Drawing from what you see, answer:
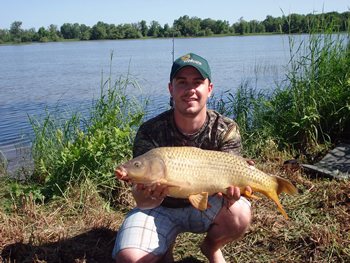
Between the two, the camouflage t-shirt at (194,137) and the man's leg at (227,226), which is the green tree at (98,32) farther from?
the man's leg at (227,226)

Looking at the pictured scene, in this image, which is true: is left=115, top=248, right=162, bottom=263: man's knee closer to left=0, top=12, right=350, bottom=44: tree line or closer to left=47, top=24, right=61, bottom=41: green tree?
left=0, top=12, right=350, bottom=44: tree line

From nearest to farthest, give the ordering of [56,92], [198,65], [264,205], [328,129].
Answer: [198,65] < [264,205] < [328,129] < [56,92]

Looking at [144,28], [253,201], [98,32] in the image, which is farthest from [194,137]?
[144,28]

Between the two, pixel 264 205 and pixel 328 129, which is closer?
pixel 264 205

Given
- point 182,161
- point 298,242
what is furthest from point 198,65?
point 298,242

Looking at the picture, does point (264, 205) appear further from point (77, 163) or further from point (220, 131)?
point (77, 163)

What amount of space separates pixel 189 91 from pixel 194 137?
36cm

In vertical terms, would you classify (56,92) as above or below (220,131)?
below

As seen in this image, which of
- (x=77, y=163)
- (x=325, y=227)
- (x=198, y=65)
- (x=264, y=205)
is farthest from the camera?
(x=77, y=163)

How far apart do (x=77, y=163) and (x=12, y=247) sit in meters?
1.22

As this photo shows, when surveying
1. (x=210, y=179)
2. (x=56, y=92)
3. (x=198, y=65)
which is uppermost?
(x=198, y=65)

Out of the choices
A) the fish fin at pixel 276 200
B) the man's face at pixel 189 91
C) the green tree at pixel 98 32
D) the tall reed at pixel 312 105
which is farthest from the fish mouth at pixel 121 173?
the green tree at pixel 98 32

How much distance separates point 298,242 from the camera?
2645 millimetres

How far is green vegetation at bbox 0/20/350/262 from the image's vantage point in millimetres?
2625
